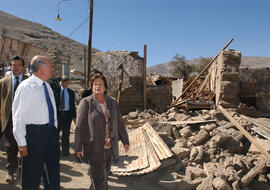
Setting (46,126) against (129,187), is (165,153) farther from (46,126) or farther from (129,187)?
(46,126)

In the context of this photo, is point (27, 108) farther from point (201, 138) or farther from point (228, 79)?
point (228, 79)

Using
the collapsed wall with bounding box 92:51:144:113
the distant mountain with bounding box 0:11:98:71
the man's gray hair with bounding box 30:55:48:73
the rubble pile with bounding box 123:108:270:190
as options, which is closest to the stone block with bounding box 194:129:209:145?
the rubble pile with bounding box 123:108:270:190

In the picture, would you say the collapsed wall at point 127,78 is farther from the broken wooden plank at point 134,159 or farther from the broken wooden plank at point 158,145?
the broken wooden plank at point 134,159

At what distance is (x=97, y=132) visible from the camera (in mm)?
2180

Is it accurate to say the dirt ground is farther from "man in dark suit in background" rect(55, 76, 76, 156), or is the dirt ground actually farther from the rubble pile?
"man in dark suit in background" rect(55, 76, 76, 156)

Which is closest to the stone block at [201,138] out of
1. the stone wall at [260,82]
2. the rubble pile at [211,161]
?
the rubble pile at [211,161]

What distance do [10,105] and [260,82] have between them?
12642 mm

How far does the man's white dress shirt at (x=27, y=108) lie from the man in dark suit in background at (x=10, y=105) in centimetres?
118

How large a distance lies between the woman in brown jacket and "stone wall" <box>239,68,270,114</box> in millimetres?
10991

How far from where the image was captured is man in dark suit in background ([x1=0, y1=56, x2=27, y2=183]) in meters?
2.80

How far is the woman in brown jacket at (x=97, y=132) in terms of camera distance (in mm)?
2182

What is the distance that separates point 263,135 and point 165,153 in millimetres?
2786

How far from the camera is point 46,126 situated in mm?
1956

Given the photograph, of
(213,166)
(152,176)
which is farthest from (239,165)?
(152,176)
